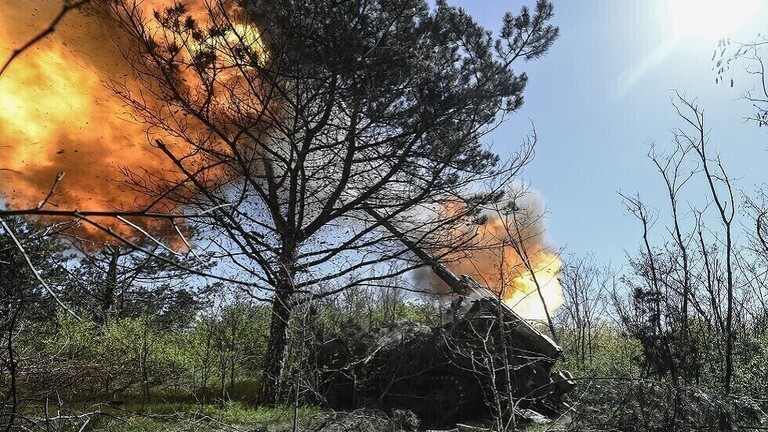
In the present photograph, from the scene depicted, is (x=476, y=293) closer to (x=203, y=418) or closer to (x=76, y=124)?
(x=203, y=418)

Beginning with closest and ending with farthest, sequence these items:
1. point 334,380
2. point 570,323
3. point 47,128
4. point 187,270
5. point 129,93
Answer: point 187,270 → point 47,128 → point 129,93 → point 334,380 → point 570,323

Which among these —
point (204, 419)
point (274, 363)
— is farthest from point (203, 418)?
point (274, 363)

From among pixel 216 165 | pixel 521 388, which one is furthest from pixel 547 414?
pixel 216 165

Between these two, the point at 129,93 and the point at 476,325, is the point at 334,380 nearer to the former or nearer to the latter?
the point at 476,325

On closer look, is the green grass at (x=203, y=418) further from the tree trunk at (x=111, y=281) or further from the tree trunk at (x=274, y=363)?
the tree trunk at (x=111, y=281)

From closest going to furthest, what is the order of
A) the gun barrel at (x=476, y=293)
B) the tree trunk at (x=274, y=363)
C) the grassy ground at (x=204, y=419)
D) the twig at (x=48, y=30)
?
the twig at (x=48, y=30) → the grassy ground at (x=204, y=419) → the tree trunk at (x=274, y=363) → the gun barrel at (x=476, y=293)

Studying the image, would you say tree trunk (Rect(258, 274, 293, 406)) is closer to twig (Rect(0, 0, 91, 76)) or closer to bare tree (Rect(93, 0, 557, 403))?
bare tree (Rect(93, 0, 557, 403))

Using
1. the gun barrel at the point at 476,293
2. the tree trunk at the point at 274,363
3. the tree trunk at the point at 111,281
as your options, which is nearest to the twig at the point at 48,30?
the tree trunk at the point at 111,281

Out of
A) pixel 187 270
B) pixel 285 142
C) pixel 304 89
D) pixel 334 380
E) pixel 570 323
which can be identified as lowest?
pixel 334 380

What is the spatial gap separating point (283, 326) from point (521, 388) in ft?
19.0

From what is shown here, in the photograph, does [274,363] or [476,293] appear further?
[476,293]

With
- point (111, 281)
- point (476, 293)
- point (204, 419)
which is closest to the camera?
point (111, 281)

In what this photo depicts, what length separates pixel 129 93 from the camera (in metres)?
10.0

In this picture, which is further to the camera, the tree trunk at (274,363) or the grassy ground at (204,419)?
the tree trunk at (274,363)
